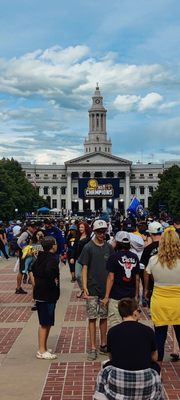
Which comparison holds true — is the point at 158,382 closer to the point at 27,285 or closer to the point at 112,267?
the point at 112,267

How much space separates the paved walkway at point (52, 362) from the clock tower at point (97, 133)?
151737 mm

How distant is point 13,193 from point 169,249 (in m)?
72.6

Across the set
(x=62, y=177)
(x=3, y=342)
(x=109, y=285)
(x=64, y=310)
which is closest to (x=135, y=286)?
(x=109, y=285)

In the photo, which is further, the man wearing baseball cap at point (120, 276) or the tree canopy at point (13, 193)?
the tree canopy at point (13, 193)

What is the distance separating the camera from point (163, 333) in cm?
682

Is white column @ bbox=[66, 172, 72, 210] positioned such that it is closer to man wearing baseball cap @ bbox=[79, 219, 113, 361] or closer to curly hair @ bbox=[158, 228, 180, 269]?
man wearing baseball cap @ bbox=[79, 219, 113, 361]

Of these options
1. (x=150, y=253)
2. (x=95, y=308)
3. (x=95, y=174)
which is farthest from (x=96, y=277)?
(x=95, y=174)

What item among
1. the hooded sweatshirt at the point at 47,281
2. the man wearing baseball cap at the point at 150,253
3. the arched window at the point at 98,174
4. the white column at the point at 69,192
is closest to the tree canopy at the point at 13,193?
the white column at the point at 69,192

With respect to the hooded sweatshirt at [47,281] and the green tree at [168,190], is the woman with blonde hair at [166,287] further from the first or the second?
the green tree at [168,190]

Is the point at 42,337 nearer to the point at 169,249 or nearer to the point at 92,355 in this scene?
the point at 92,355

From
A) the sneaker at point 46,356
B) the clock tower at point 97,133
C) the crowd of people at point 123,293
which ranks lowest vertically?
the sneaker at point 46,356

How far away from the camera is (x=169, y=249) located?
674 cm

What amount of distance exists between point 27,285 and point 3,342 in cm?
732

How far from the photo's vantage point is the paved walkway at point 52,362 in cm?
654
